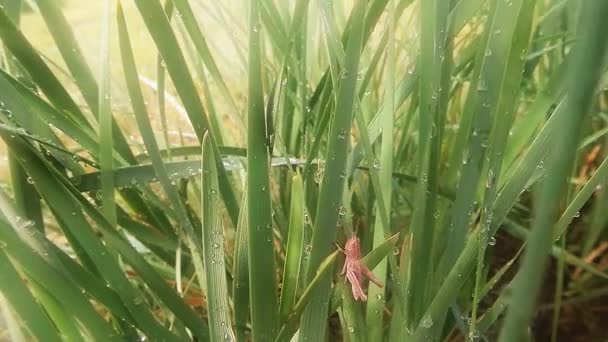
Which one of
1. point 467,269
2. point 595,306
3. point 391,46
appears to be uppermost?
point 391,46

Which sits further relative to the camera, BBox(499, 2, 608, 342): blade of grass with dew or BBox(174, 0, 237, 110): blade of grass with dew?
BBox(174, 0, 237, 110): blade of grass with dew

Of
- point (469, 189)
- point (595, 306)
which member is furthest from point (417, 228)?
point (595, 306)

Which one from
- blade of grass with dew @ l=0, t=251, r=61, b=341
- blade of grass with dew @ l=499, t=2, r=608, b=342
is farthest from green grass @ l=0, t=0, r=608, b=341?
blade of grass with dew @ l=499, t=2, r=608, b=342

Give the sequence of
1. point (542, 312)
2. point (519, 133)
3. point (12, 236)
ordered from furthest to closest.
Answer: point (542, 312), point (519, 133), point (12, 236)

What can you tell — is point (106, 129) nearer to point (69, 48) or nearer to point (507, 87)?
point (69, 48)

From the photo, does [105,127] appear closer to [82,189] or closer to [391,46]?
[82,189]

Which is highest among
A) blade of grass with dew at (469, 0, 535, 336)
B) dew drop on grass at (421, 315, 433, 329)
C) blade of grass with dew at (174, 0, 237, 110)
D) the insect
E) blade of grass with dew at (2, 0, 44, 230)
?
blade of grass with dew at (174, 0, 237, 110)

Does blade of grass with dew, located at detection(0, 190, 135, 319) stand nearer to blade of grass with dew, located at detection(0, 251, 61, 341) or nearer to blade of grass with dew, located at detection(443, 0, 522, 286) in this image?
blade of grass with dew, located at detection(0, 251, 61, 341)
